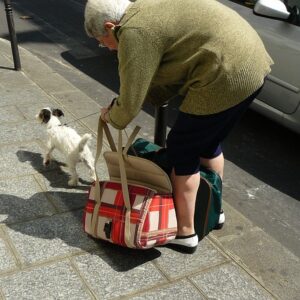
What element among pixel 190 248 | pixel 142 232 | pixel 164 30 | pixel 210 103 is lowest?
pixel 190 248

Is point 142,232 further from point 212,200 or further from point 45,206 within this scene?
point 45,206

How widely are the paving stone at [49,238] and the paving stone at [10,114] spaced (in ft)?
5.91

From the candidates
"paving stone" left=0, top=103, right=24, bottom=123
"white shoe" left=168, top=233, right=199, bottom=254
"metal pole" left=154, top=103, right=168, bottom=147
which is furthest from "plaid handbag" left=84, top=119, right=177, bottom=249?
"paving stone" left=0, top=103, right=24, bottom=123

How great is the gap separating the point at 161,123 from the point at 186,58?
1096 mm

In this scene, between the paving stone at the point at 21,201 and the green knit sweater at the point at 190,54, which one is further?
the paving stone at the point at 21,201

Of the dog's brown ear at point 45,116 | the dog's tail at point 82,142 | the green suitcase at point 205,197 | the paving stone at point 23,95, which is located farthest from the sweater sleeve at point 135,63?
the paving stone at point 23,95

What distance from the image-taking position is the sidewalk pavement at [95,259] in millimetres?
2725

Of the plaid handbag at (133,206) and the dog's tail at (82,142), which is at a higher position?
the plaid handbag at (133,206)

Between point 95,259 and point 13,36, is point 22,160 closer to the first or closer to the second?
point 95,259

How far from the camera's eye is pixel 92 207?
3.00 meters

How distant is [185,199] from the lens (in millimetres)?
2893

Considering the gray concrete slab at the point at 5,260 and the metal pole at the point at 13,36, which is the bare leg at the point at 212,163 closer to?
the gray concrete slab at the point at 5,260

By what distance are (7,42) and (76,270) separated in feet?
19.2

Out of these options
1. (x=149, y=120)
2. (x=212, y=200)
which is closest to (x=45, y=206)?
(x=212, y=200)
